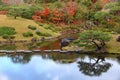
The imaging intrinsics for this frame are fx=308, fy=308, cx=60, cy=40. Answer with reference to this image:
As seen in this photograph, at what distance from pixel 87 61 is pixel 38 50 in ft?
34.9

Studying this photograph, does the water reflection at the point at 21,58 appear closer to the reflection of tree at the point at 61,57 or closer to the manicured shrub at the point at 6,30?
the reflection of tree at the point at 61,57

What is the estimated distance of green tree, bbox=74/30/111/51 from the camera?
4294 cm

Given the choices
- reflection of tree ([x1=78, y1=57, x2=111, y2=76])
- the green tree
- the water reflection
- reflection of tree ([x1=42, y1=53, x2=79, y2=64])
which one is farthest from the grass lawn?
reflection of tree ([x1=78, y1=57, x2=111, y2=76])

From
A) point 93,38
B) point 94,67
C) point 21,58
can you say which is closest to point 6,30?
point 21,58

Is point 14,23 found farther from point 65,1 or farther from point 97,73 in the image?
point 97,73

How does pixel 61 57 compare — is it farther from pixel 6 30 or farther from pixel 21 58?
pixel 6 30

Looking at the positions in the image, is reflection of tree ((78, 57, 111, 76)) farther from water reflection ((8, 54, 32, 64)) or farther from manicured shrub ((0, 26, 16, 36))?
manicured shrub ((0, 26, 16, 36))

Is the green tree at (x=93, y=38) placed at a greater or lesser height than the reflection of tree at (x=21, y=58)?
greater

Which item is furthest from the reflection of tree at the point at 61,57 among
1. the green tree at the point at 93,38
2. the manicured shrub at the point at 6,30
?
the manicured shrub at the point at 6,30

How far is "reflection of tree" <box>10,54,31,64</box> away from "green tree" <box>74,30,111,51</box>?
7.71 m

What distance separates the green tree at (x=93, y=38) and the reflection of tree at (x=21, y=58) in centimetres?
771

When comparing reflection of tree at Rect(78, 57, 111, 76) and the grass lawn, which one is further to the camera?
the grass lawn

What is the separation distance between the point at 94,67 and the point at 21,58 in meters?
10.6

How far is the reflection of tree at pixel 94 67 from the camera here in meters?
34.2
